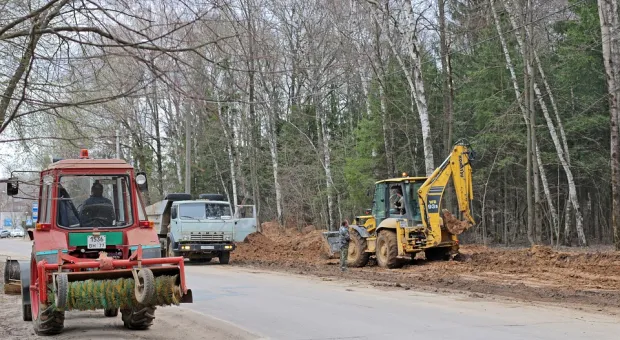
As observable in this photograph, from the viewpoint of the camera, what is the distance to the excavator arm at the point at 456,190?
21.6 m

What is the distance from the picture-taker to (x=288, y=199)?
48.2 metres

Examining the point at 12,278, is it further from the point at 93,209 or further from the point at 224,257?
the point at 224,257

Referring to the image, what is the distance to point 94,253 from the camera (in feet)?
35.6

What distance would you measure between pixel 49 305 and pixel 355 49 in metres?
30.3

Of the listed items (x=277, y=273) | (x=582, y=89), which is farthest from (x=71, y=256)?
(x=582, y=89)

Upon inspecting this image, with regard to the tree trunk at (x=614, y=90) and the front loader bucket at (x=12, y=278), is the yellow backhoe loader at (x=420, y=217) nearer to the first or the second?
the tree trunk at (x=614, y=90)

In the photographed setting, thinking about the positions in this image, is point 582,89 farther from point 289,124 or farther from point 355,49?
point 289,124

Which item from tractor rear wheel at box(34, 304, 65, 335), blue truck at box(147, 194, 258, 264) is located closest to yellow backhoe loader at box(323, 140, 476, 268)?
blue truck at box(147, 194, 258, 264)

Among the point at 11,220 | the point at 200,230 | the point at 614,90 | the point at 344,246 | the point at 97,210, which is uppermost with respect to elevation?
the point at 11,220

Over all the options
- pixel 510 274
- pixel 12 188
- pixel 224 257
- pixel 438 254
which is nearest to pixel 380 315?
pixel 12 188

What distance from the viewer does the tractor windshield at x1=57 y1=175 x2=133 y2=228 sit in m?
10.9

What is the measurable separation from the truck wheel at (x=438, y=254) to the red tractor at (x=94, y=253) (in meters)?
13.4

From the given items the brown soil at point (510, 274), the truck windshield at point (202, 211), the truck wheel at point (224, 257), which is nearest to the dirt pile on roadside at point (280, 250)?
the brown soil at point (510, 274)

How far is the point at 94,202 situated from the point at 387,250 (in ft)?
41.7
